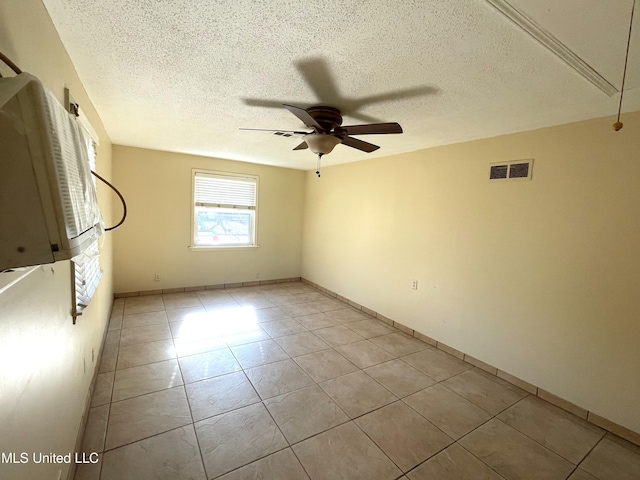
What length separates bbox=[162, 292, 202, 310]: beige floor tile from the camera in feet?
13.3

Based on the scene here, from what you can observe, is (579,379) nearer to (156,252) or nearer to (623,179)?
(623,179)

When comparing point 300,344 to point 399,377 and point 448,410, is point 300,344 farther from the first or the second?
point 448,410

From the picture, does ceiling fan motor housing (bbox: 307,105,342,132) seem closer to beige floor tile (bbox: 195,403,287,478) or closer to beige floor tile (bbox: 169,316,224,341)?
beige floor tile (bbox: 195,403,287,478)

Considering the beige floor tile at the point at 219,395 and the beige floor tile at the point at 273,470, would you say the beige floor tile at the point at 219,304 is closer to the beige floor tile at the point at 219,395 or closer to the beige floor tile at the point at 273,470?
the beige floor tile at the point at 219,395

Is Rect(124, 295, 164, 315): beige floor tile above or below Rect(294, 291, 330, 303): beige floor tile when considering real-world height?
above

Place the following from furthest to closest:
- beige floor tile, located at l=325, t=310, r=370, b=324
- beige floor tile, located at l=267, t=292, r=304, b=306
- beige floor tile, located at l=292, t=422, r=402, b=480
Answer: beige floor tile, located at l=267, t=292, r=304, b=306
beige floor tile, located at l=325, t=310, r=370, b=324
beige floor tile, located at l=292, t=422, r=402, b=480

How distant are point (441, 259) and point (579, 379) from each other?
1.46 metres

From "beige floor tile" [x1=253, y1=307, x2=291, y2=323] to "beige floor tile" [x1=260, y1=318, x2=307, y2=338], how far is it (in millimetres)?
107

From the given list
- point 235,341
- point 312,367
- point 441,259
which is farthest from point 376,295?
point 235,341

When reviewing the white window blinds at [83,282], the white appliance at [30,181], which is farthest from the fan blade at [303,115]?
the white window blinds at [83,282]

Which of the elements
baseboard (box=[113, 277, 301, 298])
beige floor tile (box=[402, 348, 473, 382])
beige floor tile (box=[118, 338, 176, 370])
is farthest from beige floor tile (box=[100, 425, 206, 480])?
baseboard (box=[113, 277, 301, 298])

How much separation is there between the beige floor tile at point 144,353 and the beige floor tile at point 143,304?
1.05m

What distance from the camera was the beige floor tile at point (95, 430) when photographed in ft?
5.51

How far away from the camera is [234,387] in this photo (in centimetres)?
231
